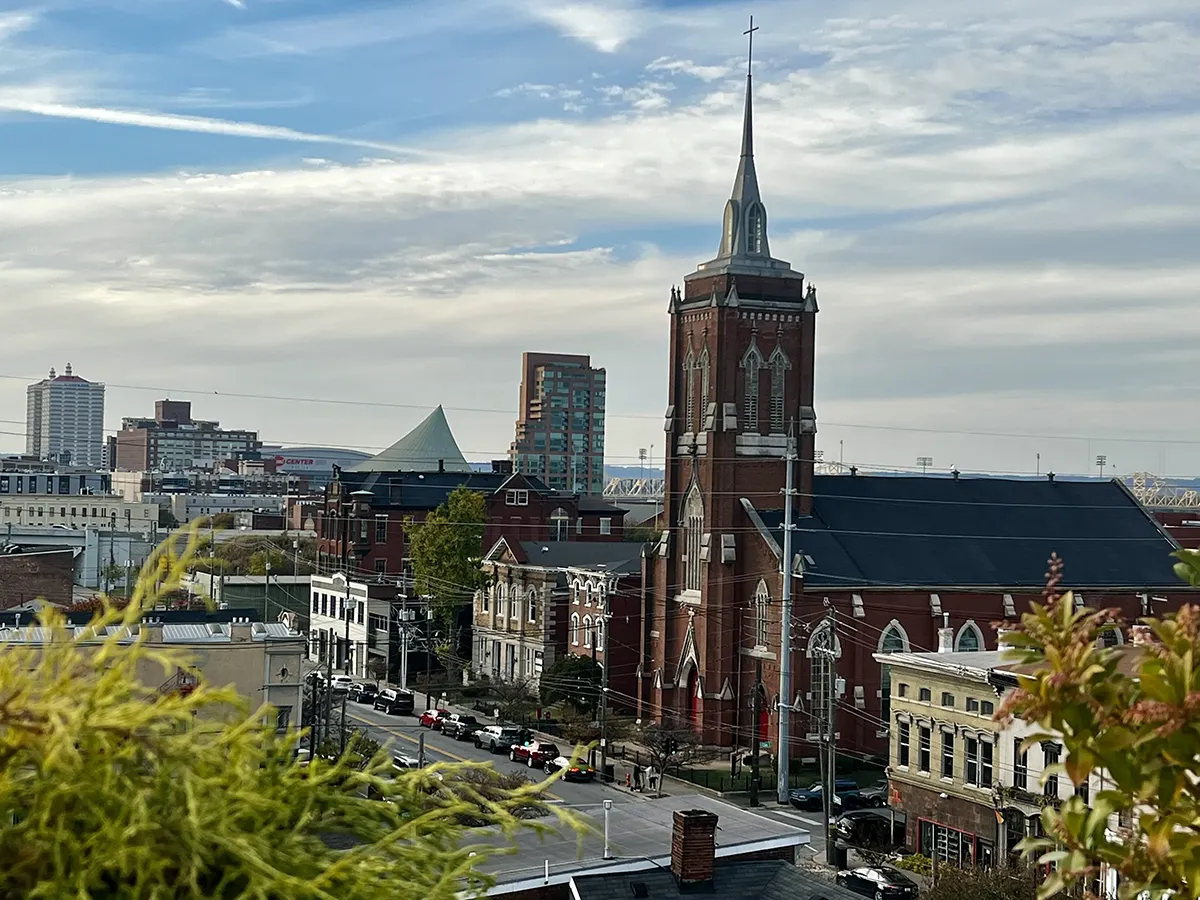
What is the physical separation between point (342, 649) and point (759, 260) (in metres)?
38.8

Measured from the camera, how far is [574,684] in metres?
69.4

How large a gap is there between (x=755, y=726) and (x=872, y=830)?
26.4 feet

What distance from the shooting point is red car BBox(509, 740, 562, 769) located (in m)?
56.2

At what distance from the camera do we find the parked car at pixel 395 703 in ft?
236

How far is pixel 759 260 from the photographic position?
6881 cm

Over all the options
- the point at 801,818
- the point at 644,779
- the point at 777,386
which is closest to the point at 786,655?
the point at 644,779

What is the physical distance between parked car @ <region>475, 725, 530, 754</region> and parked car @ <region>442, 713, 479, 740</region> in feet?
2.78

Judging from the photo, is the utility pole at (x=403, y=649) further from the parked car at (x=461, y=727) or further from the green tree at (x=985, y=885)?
the green tree at (x=985, y=885)

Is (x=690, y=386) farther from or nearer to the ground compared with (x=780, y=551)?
farther from the ground

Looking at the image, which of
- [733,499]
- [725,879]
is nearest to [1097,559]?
[733,499]

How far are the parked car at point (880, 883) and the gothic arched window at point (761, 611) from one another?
72.0 feet

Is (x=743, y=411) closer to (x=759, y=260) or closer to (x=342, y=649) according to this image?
(x=759, y=260)

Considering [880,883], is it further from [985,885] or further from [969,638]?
[969,638]

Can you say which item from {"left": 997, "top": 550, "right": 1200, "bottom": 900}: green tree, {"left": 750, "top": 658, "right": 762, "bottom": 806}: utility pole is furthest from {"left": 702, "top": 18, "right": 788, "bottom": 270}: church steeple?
{"left": 997, "top": 550, "right": 1200, "bottom": 900}: green tree
